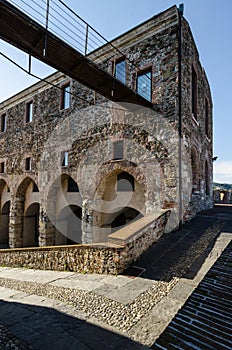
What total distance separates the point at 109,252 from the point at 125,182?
4614mm

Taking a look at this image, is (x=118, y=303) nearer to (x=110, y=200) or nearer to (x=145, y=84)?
(x=110, y=200)

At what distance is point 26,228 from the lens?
46.1 ft

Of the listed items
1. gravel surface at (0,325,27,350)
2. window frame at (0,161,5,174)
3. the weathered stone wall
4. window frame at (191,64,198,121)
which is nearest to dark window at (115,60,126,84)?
the weathered stone wall

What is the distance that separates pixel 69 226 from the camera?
12.8 metres

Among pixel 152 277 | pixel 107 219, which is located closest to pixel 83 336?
pixel 152 277

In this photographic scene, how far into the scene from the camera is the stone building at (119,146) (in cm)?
740

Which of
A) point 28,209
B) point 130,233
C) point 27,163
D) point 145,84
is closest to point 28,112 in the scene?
point 27,163

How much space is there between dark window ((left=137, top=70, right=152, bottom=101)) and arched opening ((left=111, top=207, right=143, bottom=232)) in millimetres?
4968

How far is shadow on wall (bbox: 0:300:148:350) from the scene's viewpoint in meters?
2.49

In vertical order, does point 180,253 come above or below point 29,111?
below

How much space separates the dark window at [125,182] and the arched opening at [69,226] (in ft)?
12.9

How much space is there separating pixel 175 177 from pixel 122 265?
3517 mm

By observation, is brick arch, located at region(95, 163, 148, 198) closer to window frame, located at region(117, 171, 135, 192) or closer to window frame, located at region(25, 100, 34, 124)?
window frame, located at region(117, 171, 135, 192)

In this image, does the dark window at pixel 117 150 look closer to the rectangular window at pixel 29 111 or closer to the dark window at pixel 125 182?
the dark window at pixel 125 182
